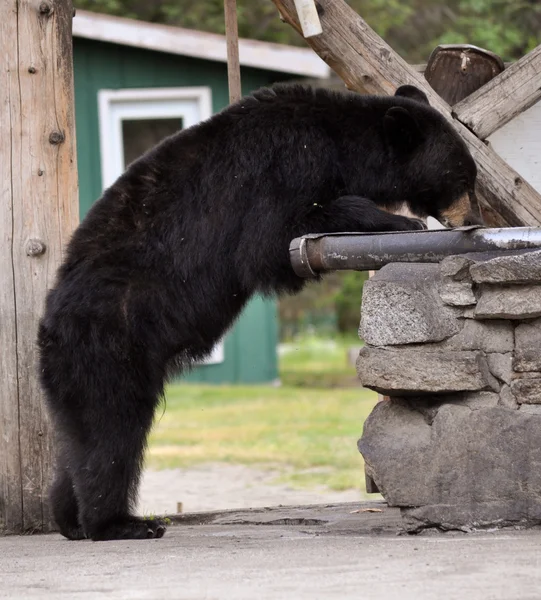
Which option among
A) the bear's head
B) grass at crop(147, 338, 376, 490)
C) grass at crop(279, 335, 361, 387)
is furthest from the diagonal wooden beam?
grass at crop(279, 335, 361, 387)

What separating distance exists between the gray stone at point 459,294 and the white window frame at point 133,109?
10.1 metres

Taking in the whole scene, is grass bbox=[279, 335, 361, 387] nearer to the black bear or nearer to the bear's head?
the bear's head

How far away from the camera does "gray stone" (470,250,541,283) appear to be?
4.48 meters

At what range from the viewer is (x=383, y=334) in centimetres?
474

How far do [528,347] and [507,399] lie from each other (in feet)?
0.74

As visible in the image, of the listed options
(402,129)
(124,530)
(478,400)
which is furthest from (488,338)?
(124,530)

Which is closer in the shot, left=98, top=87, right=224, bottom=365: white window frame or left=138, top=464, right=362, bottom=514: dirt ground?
left=138, top=464, right=362, bottom=514: dirt ground

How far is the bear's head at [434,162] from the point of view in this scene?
5.73m

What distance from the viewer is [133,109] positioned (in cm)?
1470

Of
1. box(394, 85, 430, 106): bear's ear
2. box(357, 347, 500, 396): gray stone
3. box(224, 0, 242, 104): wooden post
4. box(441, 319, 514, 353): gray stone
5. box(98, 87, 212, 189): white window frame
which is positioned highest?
box(98, 87, 212, 189): white window frame

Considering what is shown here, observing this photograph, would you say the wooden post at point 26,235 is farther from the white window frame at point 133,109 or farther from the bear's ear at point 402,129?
the white window frame at point 133,109

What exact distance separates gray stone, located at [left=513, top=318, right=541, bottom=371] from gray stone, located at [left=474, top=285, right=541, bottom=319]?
77 mm

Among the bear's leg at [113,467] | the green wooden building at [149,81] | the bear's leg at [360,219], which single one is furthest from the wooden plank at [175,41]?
the bear's leg at [113,467]

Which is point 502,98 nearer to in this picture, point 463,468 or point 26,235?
point 463,468
